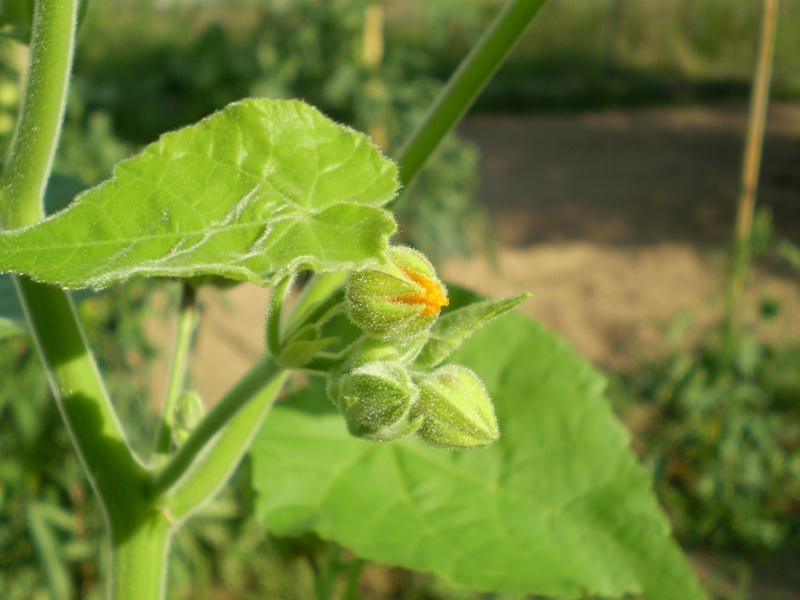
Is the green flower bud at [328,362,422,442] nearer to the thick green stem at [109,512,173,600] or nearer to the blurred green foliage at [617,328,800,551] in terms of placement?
the thick green stem at [109,512,173,600]

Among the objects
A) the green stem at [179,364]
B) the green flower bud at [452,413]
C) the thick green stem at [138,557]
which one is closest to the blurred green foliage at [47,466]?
the green stem at [179,364]

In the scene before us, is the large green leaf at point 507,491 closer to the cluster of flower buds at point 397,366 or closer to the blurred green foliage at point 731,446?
the cluster of flower buds at point 397,366

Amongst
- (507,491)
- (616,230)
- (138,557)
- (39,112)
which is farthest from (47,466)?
(616,230)

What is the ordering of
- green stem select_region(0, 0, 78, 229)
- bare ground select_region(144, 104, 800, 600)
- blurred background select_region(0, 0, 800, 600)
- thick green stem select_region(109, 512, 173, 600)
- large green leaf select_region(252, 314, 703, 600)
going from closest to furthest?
green stem select_region(0, 0, 78, 229)
thick green stem select_region(109, 512, 173, 600)
large green leaf select_region(252, 314, 703, 600)
blurred background select_region(0, 0, 800, 600)
bare ground select_region(144, 104, 800, 600)

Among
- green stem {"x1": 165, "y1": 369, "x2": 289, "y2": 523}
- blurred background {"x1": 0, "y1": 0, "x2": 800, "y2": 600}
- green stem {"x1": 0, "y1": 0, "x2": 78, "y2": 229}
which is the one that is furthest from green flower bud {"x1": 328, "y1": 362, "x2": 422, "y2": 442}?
blurred background {"x1": 0, "y1": 0, "x2": 800, "y2": 600}

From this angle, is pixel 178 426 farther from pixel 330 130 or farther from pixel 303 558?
pixel 303 558

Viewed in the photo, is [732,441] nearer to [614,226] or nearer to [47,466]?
[47,466]

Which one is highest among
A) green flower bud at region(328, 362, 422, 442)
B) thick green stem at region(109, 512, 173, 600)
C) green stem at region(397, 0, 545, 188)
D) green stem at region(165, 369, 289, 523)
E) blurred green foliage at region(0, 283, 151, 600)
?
green stem at region(397, 0, 545, 188)

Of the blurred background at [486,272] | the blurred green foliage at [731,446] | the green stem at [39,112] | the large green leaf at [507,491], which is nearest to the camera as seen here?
the green stem at [39,112]
